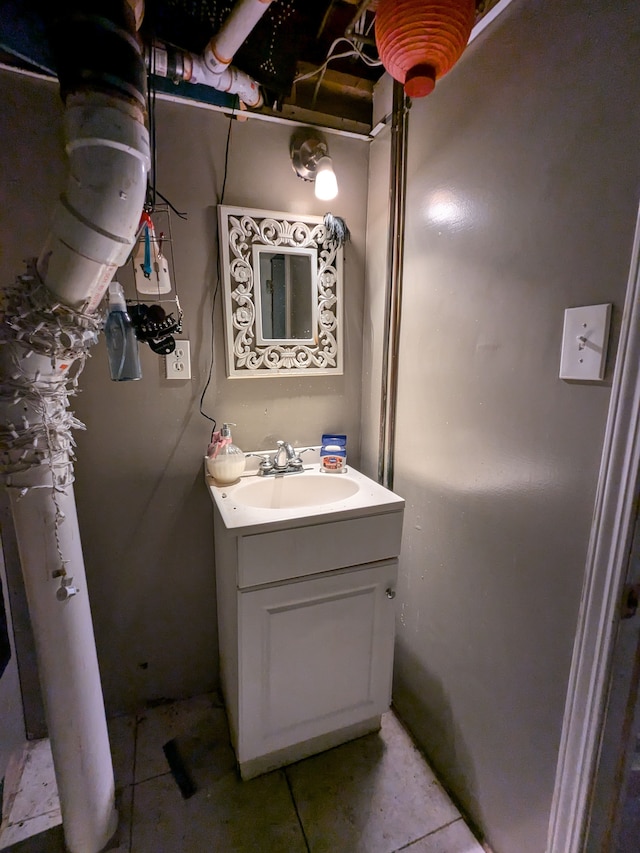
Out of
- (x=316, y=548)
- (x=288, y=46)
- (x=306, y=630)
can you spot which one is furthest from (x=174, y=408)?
(x=288, y=46)

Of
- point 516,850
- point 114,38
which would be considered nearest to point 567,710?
point 516,850

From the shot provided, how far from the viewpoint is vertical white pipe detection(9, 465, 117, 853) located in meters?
0.85

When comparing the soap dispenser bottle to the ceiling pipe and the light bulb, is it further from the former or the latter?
the ceiling pipe

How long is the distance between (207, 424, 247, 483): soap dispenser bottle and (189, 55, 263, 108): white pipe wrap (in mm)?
939

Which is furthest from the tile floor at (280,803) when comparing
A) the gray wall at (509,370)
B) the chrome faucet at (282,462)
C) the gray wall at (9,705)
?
the chrome faucet at (282,462)

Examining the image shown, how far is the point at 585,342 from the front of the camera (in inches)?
27.5

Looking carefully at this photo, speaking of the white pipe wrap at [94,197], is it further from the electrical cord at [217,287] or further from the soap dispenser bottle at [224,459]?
the soap dispenser bottle at [224,459]

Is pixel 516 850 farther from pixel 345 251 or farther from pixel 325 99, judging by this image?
pixel 325 99

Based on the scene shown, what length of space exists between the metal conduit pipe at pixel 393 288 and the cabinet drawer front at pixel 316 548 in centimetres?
29

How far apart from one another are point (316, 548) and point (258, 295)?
831 mm

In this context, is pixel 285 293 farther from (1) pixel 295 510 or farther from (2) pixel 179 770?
(2) pixel 179 770

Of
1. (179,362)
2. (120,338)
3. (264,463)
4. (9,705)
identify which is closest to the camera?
(120,338)

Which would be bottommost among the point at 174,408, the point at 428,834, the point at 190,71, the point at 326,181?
the point at 428,834

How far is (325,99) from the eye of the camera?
129 centimetres
